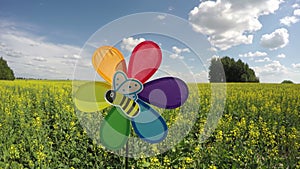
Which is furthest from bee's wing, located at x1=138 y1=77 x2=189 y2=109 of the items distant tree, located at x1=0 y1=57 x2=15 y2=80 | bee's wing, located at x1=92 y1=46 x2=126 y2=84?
distant tree, located at x1=0 y1=57 x2=15 y2=80

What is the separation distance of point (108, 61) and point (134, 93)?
1.27 feet

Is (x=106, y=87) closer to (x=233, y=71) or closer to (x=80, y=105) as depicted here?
(x=80, y=105)

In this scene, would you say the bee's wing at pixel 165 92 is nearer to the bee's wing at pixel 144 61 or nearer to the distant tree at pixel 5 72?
the bee's wing at pixel 144 61

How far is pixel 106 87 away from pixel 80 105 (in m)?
0.31

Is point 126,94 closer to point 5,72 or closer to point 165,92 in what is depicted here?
point 165,92

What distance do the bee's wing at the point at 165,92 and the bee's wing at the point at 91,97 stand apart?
0.37 m

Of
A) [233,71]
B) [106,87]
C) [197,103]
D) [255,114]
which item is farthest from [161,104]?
[233,71]

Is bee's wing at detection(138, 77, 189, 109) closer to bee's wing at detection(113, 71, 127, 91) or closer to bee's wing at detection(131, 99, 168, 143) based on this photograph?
bee's wing at detection(131, 99, 168, 143)

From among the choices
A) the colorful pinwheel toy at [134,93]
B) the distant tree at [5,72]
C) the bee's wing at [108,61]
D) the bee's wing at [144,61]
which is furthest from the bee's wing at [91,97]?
the distant tree at [5,72]

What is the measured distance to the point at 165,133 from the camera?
2.38 m

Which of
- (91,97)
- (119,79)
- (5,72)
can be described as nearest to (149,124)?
(119,79)

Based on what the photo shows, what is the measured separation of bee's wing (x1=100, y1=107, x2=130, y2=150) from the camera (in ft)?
8.04

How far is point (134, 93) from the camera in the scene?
92.9 inches

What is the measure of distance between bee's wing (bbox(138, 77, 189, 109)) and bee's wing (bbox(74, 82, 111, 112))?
1.22 feet
